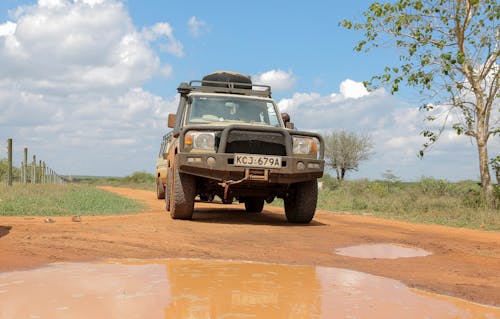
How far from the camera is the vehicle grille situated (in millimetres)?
8484

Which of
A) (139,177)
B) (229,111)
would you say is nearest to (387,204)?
(229,111)

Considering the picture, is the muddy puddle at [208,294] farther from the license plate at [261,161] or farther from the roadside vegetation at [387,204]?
the roadside vegetation at [387,204]

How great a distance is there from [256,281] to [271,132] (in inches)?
180

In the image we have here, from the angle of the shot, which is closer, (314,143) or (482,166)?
(314,143)

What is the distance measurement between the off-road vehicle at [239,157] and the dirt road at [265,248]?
78 centimetres

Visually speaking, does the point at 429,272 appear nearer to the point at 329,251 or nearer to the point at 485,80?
the point at 329,251

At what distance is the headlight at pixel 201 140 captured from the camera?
8.48 meters

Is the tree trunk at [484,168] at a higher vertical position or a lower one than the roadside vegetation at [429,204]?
higher

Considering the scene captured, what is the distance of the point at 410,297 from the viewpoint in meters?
3.87

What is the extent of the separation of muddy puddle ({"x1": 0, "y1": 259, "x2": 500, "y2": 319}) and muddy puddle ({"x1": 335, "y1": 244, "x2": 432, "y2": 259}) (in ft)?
4.60

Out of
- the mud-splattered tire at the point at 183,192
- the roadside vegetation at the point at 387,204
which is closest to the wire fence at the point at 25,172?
the roadside vegetation at the point at 387,204

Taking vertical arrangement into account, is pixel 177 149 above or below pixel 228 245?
above

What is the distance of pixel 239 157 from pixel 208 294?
4.73m

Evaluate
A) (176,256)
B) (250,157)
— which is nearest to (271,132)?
(250,157)
